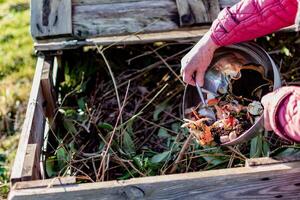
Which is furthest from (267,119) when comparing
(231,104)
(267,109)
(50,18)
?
(50,18)

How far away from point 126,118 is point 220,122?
0.79 metres

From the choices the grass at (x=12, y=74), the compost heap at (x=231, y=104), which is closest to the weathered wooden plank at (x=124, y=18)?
the compost heap at (x=231, y=104)

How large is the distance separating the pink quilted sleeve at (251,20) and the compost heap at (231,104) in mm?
172

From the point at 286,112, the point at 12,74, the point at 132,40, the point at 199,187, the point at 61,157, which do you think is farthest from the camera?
the point at 12,74

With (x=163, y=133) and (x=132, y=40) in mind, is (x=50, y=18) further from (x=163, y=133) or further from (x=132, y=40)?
(x=163, y=133)

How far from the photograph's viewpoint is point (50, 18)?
279cm

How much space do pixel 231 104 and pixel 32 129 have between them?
2.34 feet

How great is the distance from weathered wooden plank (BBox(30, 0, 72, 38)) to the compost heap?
27.4 inches

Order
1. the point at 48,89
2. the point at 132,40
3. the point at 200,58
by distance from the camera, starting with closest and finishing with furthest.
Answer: the point at 200,58, the point at 48,89, the point at 132,40

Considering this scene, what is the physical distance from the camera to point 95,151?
8.97 ft

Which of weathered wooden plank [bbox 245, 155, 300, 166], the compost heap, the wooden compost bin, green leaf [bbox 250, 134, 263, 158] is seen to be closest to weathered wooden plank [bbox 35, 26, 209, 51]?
the wooden compost bin

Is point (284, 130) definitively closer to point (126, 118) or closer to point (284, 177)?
point (284, 177)

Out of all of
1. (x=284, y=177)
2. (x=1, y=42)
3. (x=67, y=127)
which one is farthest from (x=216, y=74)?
(x=1, y=42)

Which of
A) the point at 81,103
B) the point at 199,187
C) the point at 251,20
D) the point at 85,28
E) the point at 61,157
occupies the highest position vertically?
the point at 85,28
